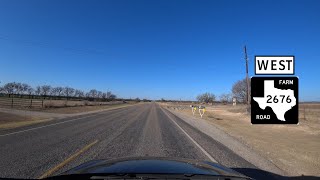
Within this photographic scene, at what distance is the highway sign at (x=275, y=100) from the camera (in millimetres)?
8523

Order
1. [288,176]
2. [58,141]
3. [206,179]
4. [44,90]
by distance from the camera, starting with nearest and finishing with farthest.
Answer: [206,179] → [288,176] → [58,141] → [44,90]

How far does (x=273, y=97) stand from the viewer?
28.5 feet

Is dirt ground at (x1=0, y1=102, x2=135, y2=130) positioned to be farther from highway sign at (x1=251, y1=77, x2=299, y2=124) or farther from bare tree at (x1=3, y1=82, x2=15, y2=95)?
bare tree at (x1=3, y1=82, x2=15, y2=95)

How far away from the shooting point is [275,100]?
340 inches

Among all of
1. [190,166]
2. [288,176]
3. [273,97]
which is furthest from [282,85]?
[190,166]

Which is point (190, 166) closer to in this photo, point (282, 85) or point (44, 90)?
point (282, 85)

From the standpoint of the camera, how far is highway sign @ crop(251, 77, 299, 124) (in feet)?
28.0

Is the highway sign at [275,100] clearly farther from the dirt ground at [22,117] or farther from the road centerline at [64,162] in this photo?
the dirt ground at [22,117]

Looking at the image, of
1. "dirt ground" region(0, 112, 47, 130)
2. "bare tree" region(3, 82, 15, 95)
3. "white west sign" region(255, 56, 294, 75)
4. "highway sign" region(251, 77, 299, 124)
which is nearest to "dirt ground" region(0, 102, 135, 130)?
"dirt ground" region(0, 112, 47, 130)

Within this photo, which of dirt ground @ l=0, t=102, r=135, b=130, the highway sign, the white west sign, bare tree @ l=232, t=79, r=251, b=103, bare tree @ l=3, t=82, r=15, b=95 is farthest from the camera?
bare tree @ l=3, t=82, r=15, b=95

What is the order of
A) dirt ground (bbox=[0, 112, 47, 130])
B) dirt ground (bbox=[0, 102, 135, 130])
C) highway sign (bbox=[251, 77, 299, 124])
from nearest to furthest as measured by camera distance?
highway sign (bbox=[251, 77, 299, 124]), dirt ground (bbox=[0, 112, 47, 130]), dirt ground (bbox=[0, 102, 135, 130])

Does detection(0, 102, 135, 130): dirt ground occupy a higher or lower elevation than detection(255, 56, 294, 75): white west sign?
lower

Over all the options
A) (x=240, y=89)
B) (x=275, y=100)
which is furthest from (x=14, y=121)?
(x=240, y=89)

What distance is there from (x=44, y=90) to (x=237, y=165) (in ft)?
649
